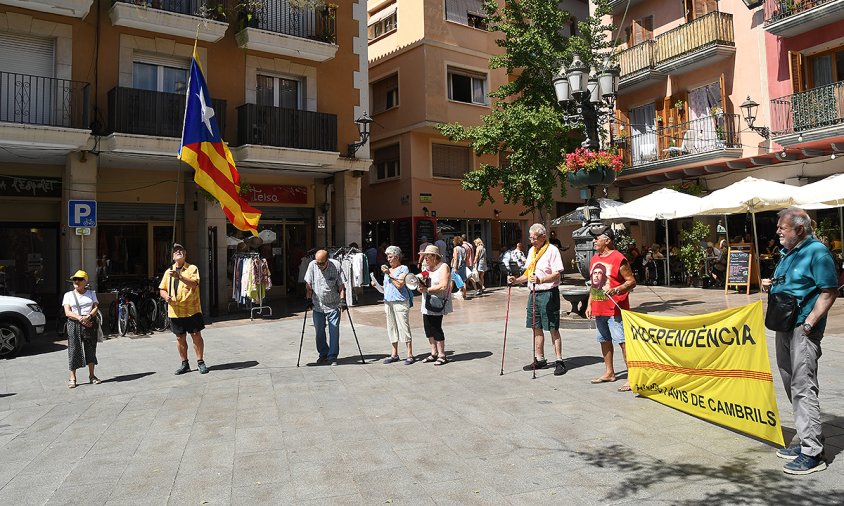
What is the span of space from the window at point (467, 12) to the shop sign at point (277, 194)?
31.9 feet

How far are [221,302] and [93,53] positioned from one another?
680cm

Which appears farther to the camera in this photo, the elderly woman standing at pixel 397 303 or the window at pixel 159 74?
the window at pixel 159 74

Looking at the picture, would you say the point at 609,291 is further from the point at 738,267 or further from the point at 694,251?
the point at 694,251

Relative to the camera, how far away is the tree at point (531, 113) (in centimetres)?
2008

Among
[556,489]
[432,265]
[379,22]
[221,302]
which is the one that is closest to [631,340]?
[556,489]

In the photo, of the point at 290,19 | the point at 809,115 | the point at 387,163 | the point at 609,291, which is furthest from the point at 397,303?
the point at 387,163

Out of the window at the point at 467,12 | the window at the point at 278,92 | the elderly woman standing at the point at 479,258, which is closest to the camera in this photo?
the window at the point at 278,92

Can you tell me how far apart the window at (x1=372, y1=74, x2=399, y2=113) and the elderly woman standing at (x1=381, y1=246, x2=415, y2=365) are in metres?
16.5

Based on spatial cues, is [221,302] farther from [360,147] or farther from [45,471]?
[45,471]

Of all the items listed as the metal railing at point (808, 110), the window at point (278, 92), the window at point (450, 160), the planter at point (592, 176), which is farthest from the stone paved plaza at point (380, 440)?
the window at point (450, 160)

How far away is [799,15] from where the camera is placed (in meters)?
17.2

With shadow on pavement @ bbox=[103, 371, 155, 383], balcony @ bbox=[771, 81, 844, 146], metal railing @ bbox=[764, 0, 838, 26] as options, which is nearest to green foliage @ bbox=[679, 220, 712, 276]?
balcony @ bbox=[771, 81, 844, 146]

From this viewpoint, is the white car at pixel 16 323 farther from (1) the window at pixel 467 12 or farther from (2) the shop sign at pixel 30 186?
(1) the window at pixel 467 12

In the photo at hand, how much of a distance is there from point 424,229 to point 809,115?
507 inches
